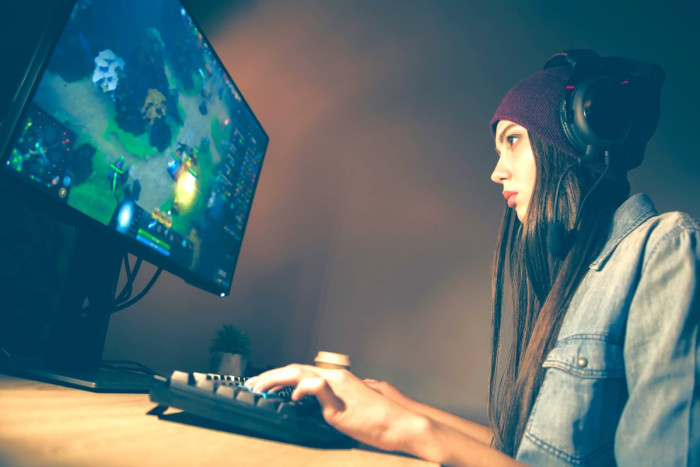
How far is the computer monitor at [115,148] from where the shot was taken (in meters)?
0.60

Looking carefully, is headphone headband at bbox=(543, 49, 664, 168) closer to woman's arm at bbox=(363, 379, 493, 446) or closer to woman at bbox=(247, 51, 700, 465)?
woman at bbox=(247, 51, 700, 465)

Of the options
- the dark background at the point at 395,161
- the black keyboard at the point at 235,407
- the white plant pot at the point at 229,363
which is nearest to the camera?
the black keyboard at the point at 235,407

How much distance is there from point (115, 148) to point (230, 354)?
Answer: 698 millimetres

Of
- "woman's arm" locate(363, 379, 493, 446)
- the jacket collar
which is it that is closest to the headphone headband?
the jacket collar

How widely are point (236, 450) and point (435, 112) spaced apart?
1925 mm

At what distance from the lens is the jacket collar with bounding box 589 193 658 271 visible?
2.70ft

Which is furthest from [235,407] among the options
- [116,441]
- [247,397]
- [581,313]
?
[581,313]

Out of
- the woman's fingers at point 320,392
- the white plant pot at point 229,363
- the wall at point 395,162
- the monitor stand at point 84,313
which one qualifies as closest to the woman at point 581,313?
the woman's fingers at point 320,392

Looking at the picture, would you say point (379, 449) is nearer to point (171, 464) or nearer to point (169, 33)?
point (171, 464)

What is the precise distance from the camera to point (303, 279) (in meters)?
1.92

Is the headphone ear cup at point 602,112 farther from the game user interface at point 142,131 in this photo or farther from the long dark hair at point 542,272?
the game user interface at point 142,131

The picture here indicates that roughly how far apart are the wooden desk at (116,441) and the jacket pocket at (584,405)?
283 mm

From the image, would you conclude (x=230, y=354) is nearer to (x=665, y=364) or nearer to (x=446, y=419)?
(x=446, y=419)

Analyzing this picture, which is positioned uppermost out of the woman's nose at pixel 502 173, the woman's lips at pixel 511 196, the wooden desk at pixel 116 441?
the woman's nose at pixel 502 173
